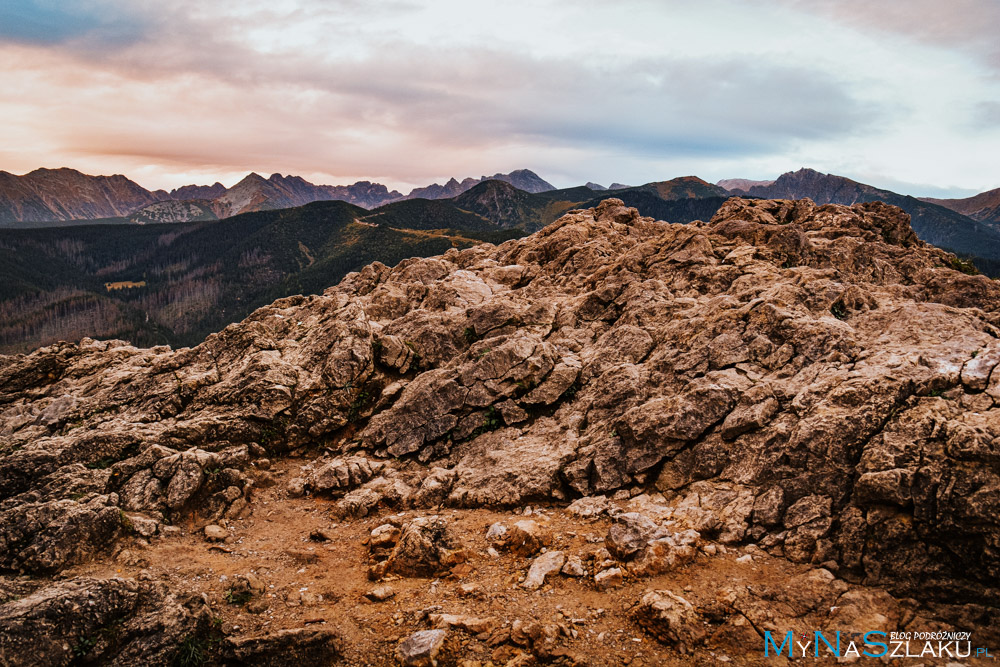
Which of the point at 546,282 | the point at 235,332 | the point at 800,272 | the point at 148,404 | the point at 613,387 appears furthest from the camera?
the point at 546,282

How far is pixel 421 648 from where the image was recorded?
11.4 metres

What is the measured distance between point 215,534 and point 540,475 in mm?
12075

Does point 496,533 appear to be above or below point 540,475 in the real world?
below

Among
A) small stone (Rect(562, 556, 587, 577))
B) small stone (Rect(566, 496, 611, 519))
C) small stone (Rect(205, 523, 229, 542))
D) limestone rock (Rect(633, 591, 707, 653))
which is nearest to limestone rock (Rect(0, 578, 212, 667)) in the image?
small stone (Rect(205, 523, 229, 542))

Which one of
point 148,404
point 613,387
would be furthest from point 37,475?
point 613,387

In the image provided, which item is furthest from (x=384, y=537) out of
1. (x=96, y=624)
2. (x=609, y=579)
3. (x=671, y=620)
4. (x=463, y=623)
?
(x=671, y=620)

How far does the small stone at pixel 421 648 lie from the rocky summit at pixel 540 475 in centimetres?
7

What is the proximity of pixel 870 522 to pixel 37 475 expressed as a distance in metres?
28.3

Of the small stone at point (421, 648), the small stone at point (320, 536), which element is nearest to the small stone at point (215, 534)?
the small stone at point (320, 536)

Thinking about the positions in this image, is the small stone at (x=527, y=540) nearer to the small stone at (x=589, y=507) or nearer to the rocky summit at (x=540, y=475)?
the rocky summit at (x=540, y=475)

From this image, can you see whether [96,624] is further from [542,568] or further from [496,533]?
[542,568]

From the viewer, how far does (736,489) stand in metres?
15.8

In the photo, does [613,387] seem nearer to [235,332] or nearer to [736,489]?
[736,489]

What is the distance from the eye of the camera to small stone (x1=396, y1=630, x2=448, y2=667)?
1116 centimetres
